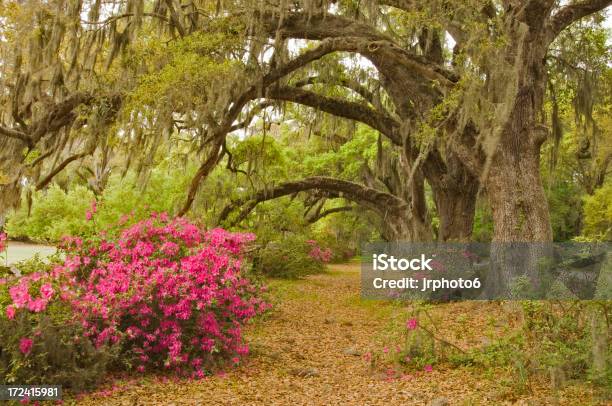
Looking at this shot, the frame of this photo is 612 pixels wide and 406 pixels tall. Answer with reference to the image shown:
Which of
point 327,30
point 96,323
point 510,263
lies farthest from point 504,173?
point 96,323

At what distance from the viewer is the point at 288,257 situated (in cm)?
1625

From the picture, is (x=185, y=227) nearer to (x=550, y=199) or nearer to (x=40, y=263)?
(x=40, y=263)

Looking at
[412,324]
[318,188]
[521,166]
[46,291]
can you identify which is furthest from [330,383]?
[318,188]

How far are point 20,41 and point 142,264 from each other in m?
4.88

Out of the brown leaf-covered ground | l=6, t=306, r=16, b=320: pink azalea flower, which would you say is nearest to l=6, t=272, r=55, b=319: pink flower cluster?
l=6, t=306, r=16, b=320: pink azalea flower

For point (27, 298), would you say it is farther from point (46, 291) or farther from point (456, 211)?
point (456, 211)

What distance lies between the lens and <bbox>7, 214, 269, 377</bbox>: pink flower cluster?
213 inches

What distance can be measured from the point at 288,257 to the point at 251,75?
7.69 m

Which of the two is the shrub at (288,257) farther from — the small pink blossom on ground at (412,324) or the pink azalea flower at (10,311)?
the pink azalea flower at (10,311)

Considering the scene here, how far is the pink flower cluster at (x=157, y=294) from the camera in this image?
213 inches

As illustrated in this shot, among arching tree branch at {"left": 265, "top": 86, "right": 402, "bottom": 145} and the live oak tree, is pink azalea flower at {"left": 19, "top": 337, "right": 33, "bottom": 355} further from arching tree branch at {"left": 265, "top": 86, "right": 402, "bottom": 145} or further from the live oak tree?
arching tree branch at {"left": 265, "top": 86, "right": 402, "bottom": 145}

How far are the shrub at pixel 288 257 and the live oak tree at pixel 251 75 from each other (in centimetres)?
642

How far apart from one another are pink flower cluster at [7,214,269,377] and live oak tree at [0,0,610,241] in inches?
112

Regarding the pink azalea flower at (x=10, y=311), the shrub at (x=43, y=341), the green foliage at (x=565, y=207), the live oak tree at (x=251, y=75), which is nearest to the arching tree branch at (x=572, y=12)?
the live oak tree at (x=251, y=75)
